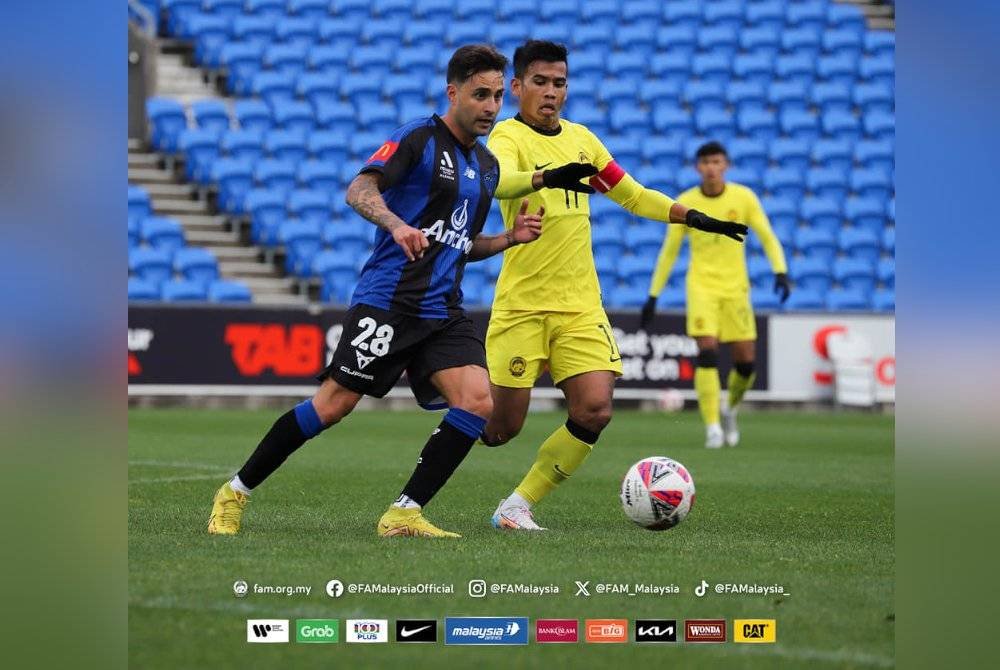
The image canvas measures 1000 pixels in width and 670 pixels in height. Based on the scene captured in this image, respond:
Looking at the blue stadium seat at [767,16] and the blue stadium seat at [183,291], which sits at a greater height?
the blue stadium seat at [767,16]

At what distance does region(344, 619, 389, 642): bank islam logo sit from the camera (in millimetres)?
3818

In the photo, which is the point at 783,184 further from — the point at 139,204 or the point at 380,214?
the point at 380,214

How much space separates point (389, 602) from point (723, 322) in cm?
862

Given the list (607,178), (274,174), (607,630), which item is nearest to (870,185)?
(274,174)

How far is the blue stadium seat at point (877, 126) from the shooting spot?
22953 millimetres

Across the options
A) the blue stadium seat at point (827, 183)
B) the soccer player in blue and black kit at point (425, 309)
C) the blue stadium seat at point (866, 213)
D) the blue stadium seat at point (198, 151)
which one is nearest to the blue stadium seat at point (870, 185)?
the blue stadium seat at point (827, 183)

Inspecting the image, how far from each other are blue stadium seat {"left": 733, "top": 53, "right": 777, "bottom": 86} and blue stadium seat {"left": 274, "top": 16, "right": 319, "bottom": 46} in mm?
6704

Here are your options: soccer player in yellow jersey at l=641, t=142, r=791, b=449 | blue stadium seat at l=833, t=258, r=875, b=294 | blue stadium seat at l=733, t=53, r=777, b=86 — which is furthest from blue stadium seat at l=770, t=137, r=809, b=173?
soccer player in yellow jersey at l=641, t=142, r=791, b=449

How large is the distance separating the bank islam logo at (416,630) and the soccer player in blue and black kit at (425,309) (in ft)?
6.42

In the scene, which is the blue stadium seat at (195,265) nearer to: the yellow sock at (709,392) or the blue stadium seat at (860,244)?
the yellow sock at (709,392)

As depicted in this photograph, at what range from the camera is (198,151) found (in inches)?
775

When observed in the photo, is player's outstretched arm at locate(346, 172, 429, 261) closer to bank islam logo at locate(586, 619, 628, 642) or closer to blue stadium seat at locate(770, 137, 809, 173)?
bank islam logo at locate(586, 619, 628, 642)
